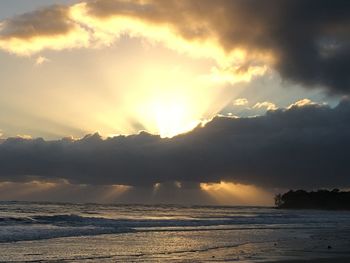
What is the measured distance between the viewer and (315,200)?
156 metres

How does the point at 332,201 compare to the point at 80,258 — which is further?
the point at 332,201

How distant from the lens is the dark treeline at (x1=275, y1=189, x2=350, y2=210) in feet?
495

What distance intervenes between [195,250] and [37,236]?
30.7ft

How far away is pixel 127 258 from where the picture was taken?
1842 centimetres

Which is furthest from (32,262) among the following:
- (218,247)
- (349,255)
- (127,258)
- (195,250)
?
(349,255)

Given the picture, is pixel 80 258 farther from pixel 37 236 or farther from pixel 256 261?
pixel 37 236

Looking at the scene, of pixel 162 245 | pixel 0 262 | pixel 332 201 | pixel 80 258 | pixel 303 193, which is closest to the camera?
pixel 0 262

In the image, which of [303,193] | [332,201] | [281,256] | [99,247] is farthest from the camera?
[303,193]

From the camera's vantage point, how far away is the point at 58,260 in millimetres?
17500

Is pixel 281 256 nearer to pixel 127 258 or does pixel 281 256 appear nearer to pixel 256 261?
pixel 256 261

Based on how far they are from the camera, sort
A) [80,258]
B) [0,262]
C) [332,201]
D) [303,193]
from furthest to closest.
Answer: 1. [303,193]
2. [332,201]
3. [80,258]
4. [0,262]

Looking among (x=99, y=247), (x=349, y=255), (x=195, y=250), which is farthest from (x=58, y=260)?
(x=349, y=255)

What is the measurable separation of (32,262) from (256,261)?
25.6 ft

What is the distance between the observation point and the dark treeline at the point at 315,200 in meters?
151
